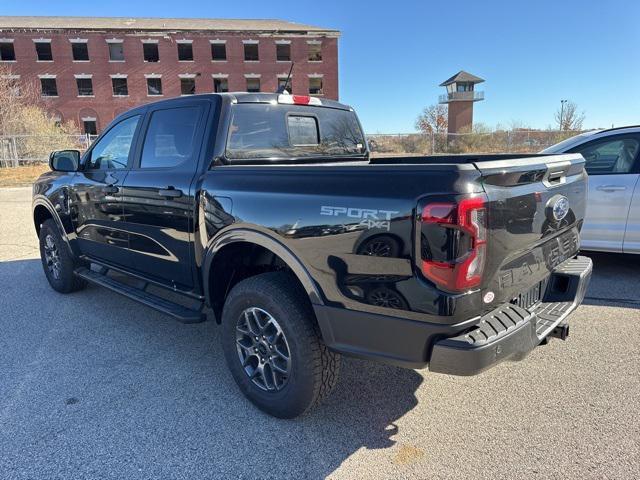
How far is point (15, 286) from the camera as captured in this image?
564 cm

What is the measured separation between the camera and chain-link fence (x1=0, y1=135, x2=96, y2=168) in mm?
23047

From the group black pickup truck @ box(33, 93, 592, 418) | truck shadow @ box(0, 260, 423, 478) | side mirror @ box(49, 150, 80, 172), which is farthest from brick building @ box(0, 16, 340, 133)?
truck shadow @ box(0, 260, 423, 478)

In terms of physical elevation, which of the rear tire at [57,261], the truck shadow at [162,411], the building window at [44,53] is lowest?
the truck shadow at [162,411]

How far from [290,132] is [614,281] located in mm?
4128

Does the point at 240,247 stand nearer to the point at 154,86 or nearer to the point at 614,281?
the point at 614,281

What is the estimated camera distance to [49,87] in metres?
44.0

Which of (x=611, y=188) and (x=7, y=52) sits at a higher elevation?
(x=7, y=52)

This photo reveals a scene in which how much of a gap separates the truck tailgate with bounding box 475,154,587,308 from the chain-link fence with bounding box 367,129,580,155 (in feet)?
76.0

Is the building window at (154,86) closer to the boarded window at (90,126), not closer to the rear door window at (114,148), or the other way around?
the boarded window at (90,126)

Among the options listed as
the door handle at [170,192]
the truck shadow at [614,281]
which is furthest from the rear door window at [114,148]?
the truck shadow at [614,281]

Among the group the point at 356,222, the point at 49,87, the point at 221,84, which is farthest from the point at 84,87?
the point at 356,222

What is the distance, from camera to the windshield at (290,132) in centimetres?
331

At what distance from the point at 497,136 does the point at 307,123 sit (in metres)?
26.0

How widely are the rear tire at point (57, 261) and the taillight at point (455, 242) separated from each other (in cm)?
429
